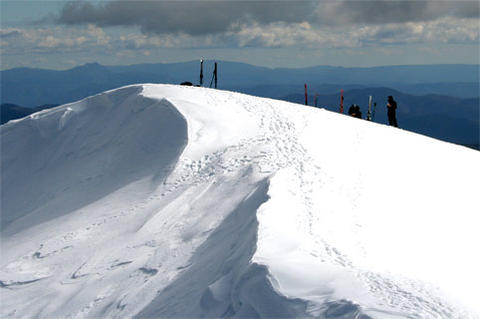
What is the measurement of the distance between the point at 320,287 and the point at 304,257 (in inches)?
44.3

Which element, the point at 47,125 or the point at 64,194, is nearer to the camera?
the point at 64,194

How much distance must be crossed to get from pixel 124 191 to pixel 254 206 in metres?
6.14

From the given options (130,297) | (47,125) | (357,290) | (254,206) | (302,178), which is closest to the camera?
(357,290)

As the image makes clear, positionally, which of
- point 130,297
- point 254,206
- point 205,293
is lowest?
point 130,297

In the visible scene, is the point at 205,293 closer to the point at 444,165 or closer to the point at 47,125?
the point at 444,165

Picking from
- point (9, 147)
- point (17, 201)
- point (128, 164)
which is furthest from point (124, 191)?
point (9, 147)

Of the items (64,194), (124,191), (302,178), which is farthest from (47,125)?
(302,178)

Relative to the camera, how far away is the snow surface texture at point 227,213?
868cm

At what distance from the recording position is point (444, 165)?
60.2ft

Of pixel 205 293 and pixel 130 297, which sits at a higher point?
pixel 205 293

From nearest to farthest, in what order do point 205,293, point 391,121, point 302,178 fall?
point 205,293 → point 302,178 → point 391,121

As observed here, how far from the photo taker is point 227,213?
41.7 ft

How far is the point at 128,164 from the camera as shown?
18.1 m

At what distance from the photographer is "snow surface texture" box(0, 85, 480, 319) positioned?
8.68 m
